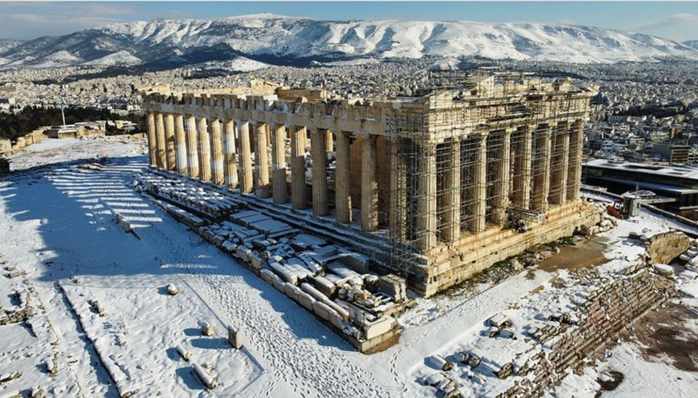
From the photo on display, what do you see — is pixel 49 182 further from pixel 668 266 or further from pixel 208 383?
pixel 668 266

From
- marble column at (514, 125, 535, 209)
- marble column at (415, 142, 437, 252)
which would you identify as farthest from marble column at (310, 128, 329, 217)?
marble column at (514, 125, 535, 209)

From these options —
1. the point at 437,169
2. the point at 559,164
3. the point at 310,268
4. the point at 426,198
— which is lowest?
the point at 310,268

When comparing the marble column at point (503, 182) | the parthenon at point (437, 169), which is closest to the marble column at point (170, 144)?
the parthenon at point (437, 169)

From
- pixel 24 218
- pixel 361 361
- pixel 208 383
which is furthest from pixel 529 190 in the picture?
pixel 24 218

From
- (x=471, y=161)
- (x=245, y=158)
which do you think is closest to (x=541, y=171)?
(x=471, y=161)

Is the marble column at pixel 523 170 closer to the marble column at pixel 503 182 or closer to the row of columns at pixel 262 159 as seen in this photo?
the marble column at pixel 503 182

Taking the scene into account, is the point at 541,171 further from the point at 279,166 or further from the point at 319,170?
the point at 279,166
